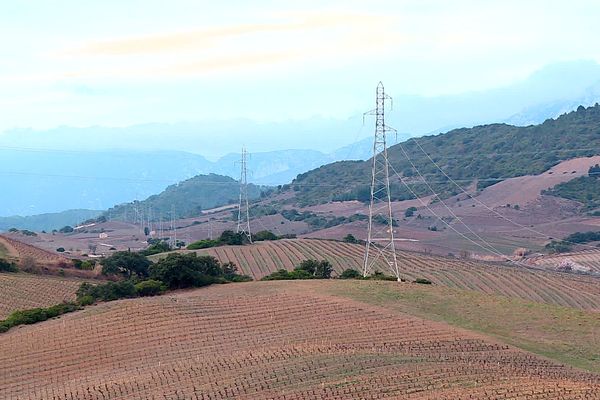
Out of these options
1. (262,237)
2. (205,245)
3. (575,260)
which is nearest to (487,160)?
(575,260)

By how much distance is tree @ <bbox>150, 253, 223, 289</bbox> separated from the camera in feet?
183

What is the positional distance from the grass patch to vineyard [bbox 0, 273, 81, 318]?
2001cm

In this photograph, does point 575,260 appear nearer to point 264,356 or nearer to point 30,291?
point 30,291

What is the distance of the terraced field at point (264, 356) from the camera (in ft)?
88.0

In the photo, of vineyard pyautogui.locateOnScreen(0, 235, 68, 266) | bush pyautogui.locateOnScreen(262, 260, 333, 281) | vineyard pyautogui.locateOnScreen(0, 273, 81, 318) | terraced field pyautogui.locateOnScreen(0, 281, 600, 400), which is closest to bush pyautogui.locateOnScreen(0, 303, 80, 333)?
terraced field pyautogui.locateOnScreen(0, 281, 600, 400)

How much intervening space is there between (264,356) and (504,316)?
1671 cm

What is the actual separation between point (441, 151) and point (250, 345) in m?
167

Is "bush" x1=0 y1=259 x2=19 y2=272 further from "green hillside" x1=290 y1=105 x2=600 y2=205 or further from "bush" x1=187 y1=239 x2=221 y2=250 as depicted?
"green hillside" x1=290 y1=105 x2=600 y2=205

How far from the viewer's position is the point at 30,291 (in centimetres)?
5600

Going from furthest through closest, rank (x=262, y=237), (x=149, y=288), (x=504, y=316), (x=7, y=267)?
(x=262, y=237) < (x=7, y=267) < (x=149, y=288) < (x=504, y=316)

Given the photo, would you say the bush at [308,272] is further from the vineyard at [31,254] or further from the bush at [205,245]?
the bush at [205,245]

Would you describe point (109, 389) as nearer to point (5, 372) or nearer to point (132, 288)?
point (5, 372)

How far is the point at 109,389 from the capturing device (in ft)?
95.8

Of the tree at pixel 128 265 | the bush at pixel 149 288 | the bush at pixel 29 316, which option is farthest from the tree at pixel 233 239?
the bush at pixel 29 316
